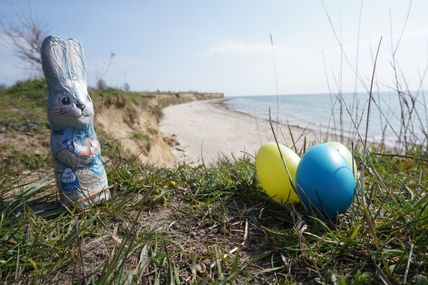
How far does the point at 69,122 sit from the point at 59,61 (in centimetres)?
39

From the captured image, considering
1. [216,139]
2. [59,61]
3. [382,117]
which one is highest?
[59,61]

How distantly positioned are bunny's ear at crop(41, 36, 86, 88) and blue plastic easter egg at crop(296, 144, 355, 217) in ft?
5.17

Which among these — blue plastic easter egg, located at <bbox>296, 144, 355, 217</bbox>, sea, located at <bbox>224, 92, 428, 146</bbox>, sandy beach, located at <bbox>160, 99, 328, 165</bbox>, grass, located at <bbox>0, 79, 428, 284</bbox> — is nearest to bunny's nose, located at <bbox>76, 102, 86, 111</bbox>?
grass, located at <bbox>0, 79, 428, 284</bbox>

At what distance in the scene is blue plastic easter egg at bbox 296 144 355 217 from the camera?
5.06 ft

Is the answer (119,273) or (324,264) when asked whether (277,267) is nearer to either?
(324,264)

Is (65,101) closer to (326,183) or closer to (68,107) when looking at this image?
(68,107)

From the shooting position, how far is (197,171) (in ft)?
8.55

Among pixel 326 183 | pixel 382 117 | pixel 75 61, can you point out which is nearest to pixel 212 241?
pixel 326 183

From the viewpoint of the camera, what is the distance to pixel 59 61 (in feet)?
5.81

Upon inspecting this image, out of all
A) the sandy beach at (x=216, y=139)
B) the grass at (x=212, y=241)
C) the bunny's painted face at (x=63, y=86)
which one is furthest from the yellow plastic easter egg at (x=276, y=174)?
the sandy beach at (x=216, y=139)

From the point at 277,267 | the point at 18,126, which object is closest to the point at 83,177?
the point at 277,267

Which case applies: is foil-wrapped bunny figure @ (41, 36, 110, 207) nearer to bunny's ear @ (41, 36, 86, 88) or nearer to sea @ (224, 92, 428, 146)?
bunny's ear @ (41, 36, 86, 88)

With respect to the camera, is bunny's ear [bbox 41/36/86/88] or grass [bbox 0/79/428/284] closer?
grass [bbox 0/79/428/284]

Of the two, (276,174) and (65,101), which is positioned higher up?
(65,101)
